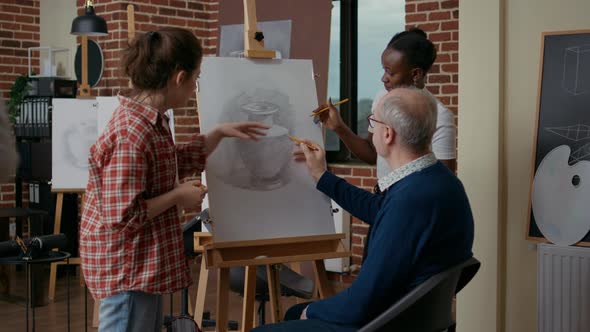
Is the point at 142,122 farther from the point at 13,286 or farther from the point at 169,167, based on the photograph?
the point at 13,286

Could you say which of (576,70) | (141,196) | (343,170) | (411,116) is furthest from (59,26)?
(411,116)

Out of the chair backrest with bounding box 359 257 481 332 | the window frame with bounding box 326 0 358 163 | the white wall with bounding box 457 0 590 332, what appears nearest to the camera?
the chair backrest with bounding box 359 257 481 332

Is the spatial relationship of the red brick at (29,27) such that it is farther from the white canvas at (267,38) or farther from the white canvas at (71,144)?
the white canvas at (267,38)

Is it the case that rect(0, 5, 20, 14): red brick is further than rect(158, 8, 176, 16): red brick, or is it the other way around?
rect(0, 5, 20, 14): red brick

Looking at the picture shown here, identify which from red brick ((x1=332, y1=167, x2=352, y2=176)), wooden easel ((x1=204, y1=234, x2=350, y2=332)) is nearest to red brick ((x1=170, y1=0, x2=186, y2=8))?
red brick ((x1=332, y1=167, x2=352, y2=176))

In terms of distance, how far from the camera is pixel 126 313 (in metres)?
2.55

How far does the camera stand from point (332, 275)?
6426 millimetres

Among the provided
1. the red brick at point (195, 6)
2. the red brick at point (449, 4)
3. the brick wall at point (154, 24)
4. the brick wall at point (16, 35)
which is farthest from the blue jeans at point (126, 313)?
the brick wall at point (16, 35)

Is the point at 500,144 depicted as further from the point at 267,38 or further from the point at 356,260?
the point at 356,260

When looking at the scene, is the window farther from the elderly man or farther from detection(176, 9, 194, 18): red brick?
the elderly man

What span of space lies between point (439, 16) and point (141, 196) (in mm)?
3737

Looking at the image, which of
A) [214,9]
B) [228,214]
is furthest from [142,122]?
[214,9]

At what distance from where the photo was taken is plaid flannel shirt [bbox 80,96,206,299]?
251 centimetres

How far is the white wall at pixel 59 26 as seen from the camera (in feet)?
25.6
